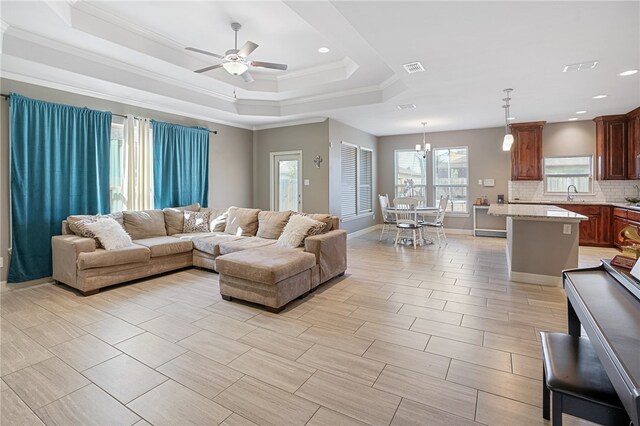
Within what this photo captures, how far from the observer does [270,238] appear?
194 inches

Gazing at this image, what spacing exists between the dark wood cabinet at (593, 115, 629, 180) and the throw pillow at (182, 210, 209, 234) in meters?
7.97

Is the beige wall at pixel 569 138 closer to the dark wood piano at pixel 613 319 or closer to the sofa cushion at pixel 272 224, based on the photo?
the sofa cushion at pixel 272 224

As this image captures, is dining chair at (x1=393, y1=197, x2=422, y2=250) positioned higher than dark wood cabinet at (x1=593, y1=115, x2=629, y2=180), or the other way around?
dark wood cabinet at (x1=593, y1=115, x2=629, y2=180)

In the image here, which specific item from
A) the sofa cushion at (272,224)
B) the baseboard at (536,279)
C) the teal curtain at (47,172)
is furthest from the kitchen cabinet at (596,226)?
the teal curtain at (47,172)

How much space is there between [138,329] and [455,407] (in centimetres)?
262

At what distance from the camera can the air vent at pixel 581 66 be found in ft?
12.2

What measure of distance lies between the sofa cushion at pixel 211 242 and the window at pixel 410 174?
5.58m

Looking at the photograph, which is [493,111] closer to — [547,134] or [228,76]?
[547,134]

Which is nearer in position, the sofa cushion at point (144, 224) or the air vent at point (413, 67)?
the air vent at point (413, 67)

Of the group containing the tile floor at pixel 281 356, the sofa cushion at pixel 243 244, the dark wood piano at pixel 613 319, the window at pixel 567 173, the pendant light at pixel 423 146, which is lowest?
the tile floor at pixel 281 356

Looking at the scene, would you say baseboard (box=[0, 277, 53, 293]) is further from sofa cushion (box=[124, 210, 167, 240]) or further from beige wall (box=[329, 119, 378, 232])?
beige wall (box=[329, 119, 378, 232])

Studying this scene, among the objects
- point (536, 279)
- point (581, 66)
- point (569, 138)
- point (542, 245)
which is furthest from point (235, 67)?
point (569, 138)

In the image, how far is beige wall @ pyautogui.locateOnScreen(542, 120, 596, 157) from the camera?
6.98 meters

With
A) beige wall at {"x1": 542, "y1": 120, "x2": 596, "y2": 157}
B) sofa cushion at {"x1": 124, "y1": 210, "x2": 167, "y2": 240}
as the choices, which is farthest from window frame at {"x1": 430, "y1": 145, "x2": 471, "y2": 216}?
sofa cushion at {"x1": 124, "y1": 210, "x2": 167, "y2": 240}
